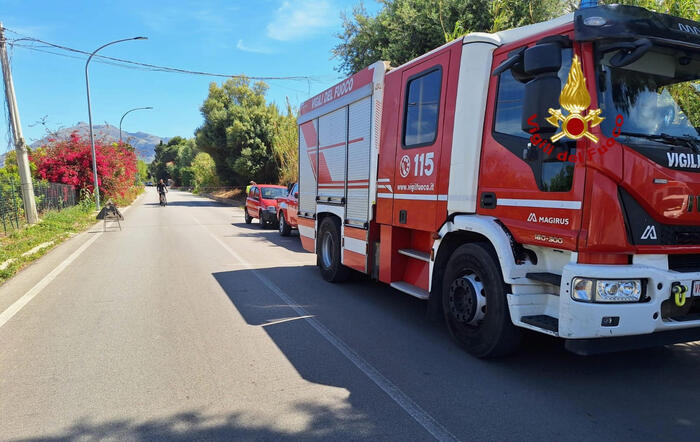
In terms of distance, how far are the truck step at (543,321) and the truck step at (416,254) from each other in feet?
5.19

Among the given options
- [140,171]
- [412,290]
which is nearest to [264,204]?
[412,290]

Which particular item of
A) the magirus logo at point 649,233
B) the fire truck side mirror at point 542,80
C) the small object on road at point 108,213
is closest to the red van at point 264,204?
the small object on road at point 108,213

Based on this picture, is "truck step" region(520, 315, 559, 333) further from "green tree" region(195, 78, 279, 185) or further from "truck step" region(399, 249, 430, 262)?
"green tree" region(195, 78, 279, 185)

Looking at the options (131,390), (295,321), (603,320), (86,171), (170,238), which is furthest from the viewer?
(86,171)

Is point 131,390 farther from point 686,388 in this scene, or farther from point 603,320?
point 686,388

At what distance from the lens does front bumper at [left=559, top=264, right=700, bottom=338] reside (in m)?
3.12

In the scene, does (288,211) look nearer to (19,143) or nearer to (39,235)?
(39,235)

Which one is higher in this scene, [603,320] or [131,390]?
[603,320]

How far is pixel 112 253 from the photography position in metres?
10.7

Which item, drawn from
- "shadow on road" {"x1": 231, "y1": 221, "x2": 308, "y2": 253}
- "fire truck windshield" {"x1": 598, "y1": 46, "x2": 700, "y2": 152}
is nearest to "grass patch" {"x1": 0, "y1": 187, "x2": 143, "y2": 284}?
"shadow on road" {"x1": 231, "y1": 221, "x2": 308, "y2": 253}

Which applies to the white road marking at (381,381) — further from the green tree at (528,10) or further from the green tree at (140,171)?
the green tree at (140,171)

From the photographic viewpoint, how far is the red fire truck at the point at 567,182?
3.17 m

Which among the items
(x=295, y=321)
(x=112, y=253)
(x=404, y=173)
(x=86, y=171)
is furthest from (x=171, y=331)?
(x=86, y=171)

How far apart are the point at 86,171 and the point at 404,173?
25.0m
